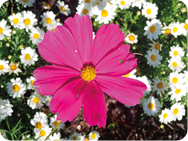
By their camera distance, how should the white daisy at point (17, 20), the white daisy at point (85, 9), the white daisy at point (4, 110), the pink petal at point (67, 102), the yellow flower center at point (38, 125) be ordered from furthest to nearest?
the white daisy at point (85, 9) → the white daisy at point (17, 20) → the yellow flower center at point (38, 125) → the white daisy at point (4, 110) → the pink petal at point (67, 102)

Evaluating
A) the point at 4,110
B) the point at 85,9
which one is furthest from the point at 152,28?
the point at 4,110

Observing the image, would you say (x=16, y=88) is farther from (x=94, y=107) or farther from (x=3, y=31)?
(x=94, y=107)

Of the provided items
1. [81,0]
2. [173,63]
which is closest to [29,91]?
[81,0]

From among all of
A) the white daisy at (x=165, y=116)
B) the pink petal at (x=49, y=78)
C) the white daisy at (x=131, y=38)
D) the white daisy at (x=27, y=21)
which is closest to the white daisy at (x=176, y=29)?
the white daisy at (x=131, y=38)

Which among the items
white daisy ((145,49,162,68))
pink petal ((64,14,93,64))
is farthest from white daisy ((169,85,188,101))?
pink petal ((64,14,93,64))

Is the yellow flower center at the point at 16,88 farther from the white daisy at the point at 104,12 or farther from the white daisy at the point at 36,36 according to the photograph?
the white daisy at the point at 104,12
